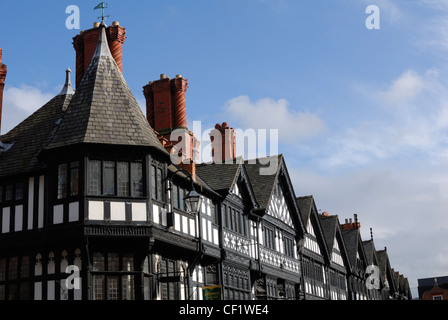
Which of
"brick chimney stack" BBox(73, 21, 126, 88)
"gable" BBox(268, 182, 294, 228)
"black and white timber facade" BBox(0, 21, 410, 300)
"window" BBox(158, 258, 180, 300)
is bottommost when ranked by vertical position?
"window" BBox(158, 258, 180, 300)

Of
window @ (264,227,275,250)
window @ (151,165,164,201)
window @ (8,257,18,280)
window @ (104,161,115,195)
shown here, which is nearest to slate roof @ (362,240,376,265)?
window @ (264,227,275,250)

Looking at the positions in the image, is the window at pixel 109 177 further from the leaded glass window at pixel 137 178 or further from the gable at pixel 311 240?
the gable at pixel 311 240

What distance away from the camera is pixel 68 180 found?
19.4 m

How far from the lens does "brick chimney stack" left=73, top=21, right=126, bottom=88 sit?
24.9 metres

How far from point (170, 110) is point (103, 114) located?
7830 millimetres

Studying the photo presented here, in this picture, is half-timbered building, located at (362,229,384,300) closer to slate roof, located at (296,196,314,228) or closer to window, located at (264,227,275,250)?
slate roof, located at (296,196,314,228)

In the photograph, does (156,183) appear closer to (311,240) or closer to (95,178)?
(95,178)

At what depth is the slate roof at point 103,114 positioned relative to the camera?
19.5 meters

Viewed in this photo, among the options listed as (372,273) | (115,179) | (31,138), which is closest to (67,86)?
(31,138)

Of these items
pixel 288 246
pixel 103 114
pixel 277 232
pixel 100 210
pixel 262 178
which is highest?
pixel 262 178

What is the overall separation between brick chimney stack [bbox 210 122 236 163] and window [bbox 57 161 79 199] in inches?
492
